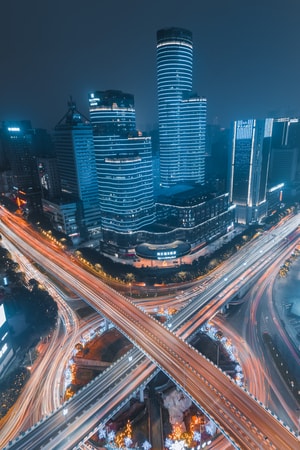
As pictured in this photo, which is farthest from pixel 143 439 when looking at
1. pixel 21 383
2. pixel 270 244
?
pixel 270 244

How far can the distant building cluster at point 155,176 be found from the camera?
123562mm

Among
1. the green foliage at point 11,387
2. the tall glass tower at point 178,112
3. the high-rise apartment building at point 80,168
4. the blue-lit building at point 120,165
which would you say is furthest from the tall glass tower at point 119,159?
the green foliage at point 11,387

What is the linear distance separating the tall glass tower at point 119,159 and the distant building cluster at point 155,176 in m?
0.47

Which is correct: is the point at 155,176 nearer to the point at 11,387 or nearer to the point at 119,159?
the point at 119,159

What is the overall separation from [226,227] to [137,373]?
114m

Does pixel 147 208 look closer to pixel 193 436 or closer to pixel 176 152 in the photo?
pixel 176 152

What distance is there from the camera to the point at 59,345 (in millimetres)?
78375

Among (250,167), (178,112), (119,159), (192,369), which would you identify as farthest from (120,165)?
(192,369)

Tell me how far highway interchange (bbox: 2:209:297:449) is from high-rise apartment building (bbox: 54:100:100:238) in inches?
2502

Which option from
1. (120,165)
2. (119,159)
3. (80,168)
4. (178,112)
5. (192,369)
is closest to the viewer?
(192,369)

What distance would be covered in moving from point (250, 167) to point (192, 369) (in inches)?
5218

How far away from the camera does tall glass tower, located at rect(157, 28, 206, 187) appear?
161925 mm

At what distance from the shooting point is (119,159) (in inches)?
4651

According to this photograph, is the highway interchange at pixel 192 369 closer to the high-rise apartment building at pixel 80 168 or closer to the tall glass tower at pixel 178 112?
the high-rise apartment building at pixel 80 168
